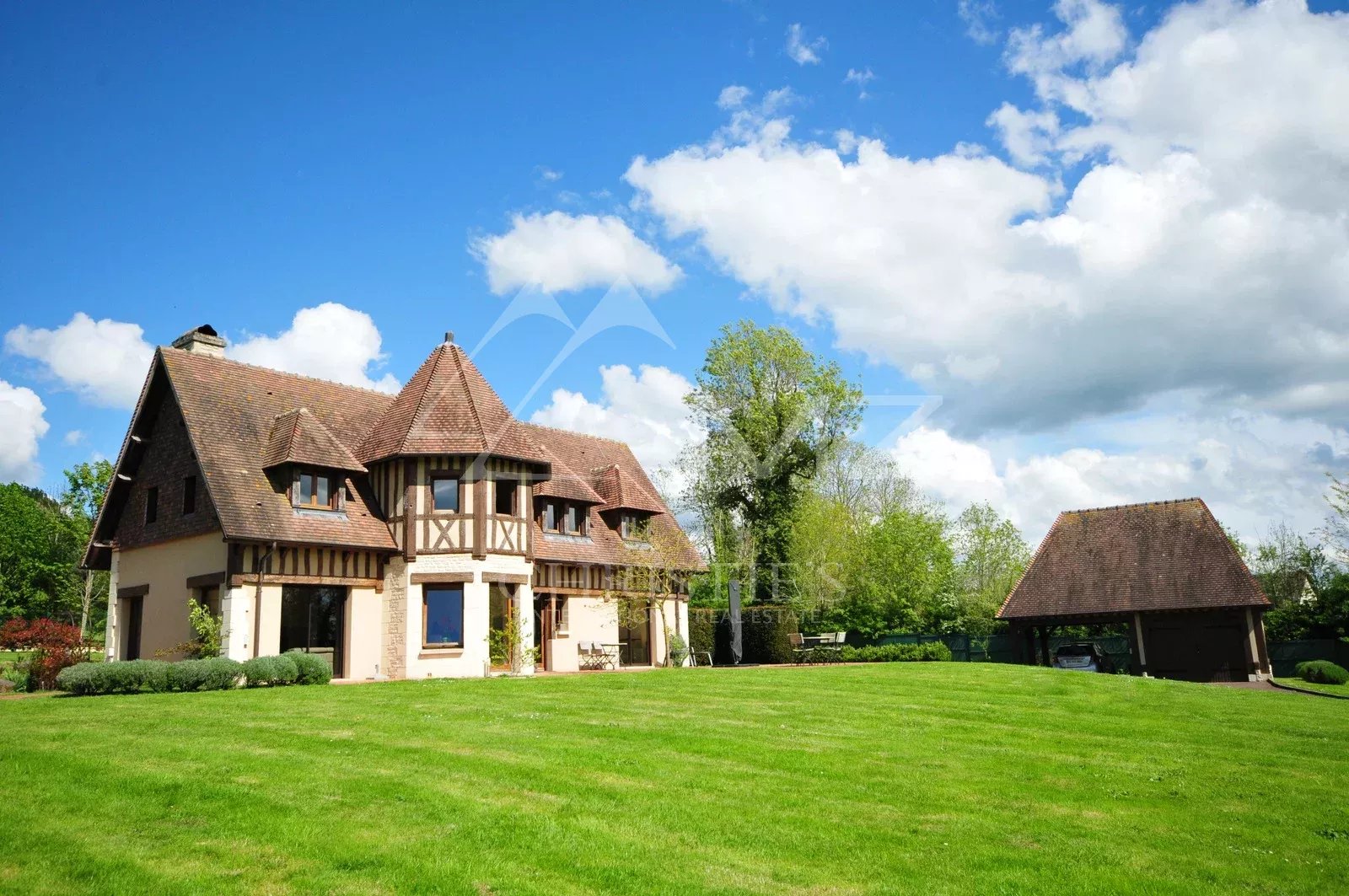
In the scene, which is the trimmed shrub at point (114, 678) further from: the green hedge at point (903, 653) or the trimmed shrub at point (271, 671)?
the green hedge at point (903, 653)

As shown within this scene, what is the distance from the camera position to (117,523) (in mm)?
25906

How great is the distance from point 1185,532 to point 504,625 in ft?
74.0

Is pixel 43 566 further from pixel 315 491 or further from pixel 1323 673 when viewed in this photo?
pixel 1323 673

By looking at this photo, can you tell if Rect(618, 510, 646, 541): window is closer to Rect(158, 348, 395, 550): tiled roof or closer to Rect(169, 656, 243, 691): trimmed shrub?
Rect(158, 348, 395, 550): tiled roof

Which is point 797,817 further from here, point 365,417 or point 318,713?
point 365,417

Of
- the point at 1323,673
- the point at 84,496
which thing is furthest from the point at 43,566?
the point at 1323,673

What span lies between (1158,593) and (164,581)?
2870 centimetres

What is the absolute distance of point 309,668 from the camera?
63.0 feet

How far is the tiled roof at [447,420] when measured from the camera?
24.1 m

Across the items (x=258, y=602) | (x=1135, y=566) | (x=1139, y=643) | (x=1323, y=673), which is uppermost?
(x=1135, y=566)

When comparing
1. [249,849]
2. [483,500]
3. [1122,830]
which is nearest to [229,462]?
[483,500]

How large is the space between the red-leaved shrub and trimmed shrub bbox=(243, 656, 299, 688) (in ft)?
14.9

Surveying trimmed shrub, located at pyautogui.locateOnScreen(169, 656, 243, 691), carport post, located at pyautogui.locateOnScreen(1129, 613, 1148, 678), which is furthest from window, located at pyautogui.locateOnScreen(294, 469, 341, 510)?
carport post, located at pyautogui.locateOnScreen(1129, 613, 1148, 678)

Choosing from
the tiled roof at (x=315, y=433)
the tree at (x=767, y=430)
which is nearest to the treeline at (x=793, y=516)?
the tree at (x=767, y=430)
